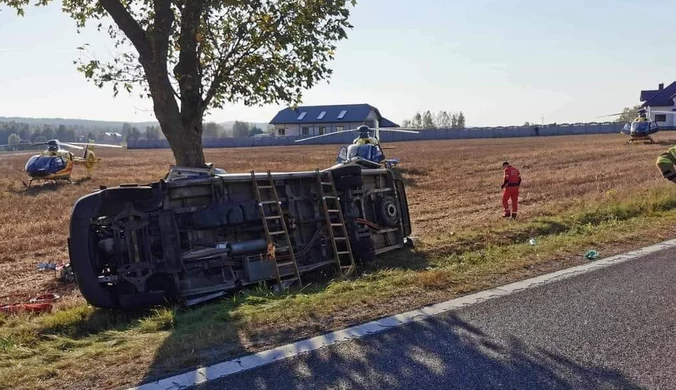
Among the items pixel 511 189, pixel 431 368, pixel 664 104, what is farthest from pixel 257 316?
pixel 664 104

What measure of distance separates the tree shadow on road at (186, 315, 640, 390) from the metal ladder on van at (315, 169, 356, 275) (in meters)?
4.21

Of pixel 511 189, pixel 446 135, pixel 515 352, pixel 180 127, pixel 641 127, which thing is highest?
pixel 180 127

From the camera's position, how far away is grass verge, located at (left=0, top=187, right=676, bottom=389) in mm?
4852

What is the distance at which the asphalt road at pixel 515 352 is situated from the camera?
434 centimetres

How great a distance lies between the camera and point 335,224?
380 inches

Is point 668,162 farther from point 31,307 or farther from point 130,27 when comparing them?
point 31,307

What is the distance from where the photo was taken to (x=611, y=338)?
16.9ft

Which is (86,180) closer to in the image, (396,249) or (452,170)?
(452,170)

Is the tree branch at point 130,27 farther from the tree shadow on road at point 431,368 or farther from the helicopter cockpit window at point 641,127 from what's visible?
the helicopter cockpit window at point 641,127

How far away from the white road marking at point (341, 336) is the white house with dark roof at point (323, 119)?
9022cm

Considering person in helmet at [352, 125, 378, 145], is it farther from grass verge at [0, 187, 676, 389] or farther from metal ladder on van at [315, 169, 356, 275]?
metal ladder on van at [315, 169, 356, 275]

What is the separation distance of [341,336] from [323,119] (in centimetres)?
9527

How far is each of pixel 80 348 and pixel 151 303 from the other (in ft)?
5.82

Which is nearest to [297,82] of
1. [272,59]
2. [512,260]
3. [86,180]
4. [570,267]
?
[272,59]
